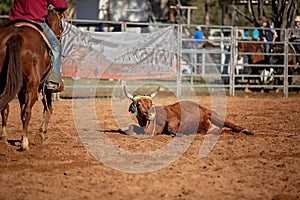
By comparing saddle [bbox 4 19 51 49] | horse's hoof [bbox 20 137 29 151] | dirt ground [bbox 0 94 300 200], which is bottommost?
dirt ground [bbox 0 94 300 200]

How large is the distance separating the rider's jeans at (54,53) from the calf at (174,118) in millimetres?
1086

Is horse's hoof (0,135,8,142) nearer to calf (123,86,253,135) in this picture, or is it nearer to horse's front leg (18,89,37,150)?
horse's front leg (18,89,37,150)

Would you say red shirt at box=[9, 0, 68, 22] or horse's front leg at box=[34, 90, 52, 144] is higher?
red shirt at box=[9, 0, 68, 22]

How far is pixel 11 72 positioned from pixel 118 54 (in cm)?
1031

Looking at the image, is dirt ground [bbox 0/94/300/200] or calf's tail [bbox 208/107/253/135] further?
calf's tail [bbox 208/107/253/135]

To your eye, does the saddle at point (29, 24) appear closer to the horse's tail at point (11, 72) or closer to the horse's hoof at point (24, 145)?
the horse's tail at point (11, 72)

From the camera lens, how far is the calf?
9047 millimetres

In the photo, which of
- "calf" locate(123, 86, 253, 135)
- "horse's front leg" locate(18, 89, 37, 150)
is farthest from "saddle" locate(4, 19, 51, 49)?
"calf" locate(123, 86, 253, 135)

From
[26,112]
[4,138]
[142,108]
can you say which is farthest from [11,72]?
[142,108]

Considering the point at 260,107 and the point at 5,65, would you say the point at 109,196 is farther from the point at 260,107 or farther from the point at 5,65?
the point at 260,107

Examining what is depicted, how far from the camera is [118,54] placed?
1767cm

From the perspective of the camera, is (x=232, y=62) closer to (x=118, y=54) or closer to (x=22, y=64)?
(x=118, y=54)

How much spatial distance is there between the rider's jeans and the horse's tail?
35.0 inches

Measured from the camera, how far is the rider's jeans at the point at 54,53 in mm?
8586
